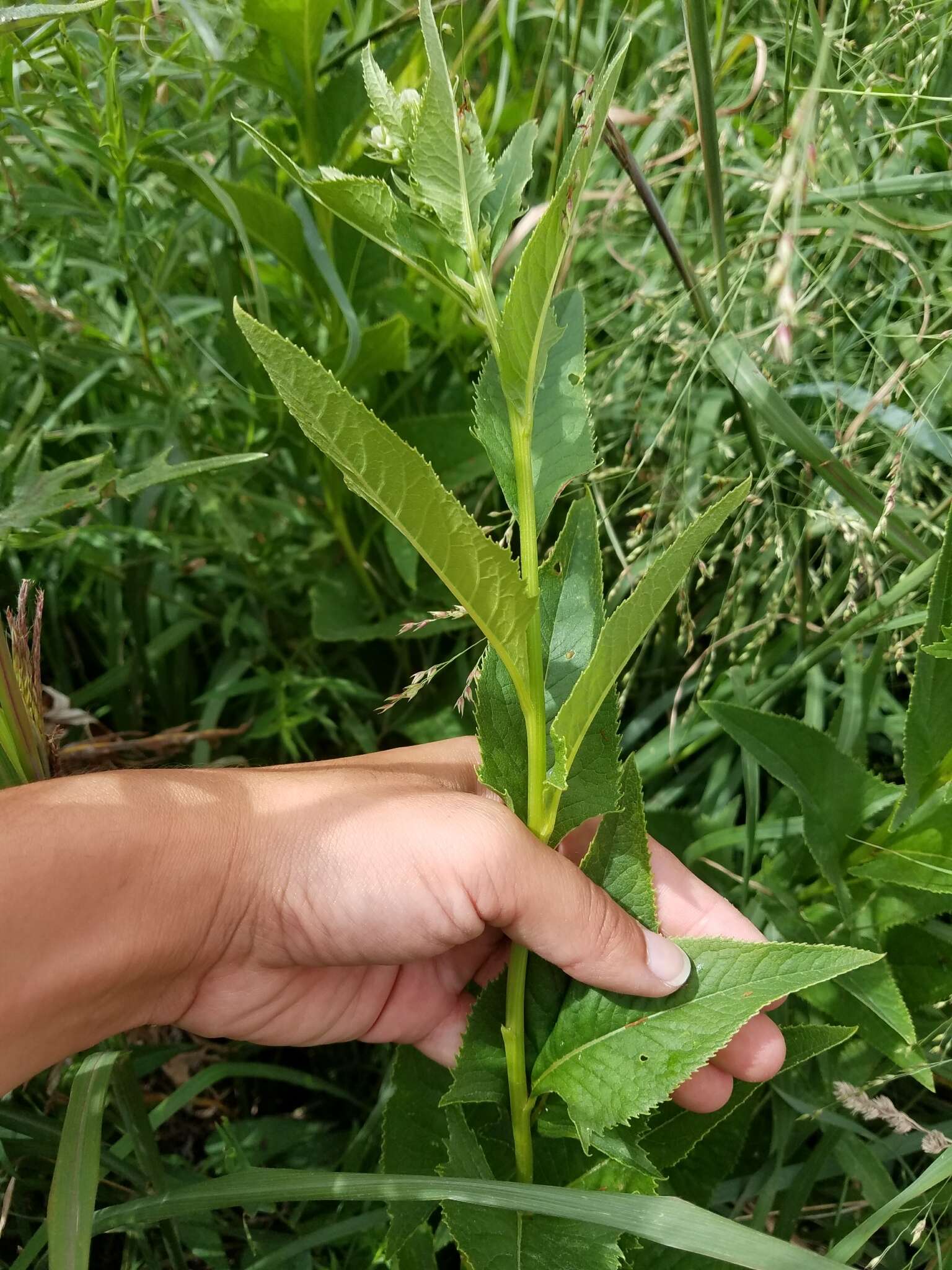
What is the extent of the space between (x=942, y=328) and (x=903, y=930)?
2.70 ft

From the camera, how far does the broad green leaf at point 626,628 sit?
716 millimetres

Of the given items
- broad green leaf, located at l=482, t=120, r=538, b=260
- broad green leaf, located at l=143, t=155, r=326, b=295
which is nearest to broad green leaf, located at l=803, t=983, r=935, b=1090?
broad green leaf, located at l=482, t=120, r=538, b=260

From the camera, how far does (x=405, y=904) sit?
973mm

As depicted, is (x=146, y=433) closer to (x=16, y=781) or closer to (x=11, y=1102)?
(x=16, y=781)

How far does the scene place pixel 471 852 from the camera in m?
0.92

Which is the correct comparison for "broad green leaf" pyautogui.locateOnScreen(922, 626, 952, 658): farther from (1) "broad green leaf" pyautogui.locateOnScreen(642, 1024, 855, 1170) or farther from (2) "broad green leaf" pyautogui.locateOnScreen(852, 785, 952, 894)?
(1) "broad green leaf" pyautogui.locateOnScreen(642, 1024, 855, 1170)

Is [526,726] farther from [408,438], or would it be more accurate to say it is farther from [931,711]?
[408,438]

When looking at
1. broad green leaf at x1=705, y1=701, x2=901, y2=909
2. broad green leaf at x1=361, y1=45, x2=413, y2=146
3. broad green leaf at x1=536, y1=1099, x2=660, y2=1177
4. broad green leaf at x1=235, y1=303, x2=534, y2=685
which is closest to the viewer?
broad green leaf at x1=235, y1=303, x2=534, y2=685

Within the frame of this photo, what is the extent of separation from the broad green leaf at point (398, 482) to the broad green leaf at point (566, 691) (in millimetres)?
165

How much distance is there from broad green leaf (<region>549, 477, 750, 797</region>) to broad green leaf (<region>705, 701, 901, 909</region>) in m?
0.33

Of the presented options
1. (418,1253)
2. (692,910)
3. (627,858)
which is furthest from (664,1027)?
(418,1253)

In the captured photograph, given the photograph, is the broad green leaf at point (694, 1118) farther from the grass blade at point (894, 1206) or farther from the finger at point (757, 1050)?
the grass blade at point (894, 1206)

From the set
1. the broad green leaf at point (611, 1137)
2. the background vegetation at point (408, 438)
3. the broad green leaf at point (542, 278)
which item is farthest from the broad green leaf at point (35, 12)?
the broad green leaf at point (611, 1137)

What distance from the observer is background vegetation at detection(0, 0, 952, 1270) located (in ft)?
3.82
